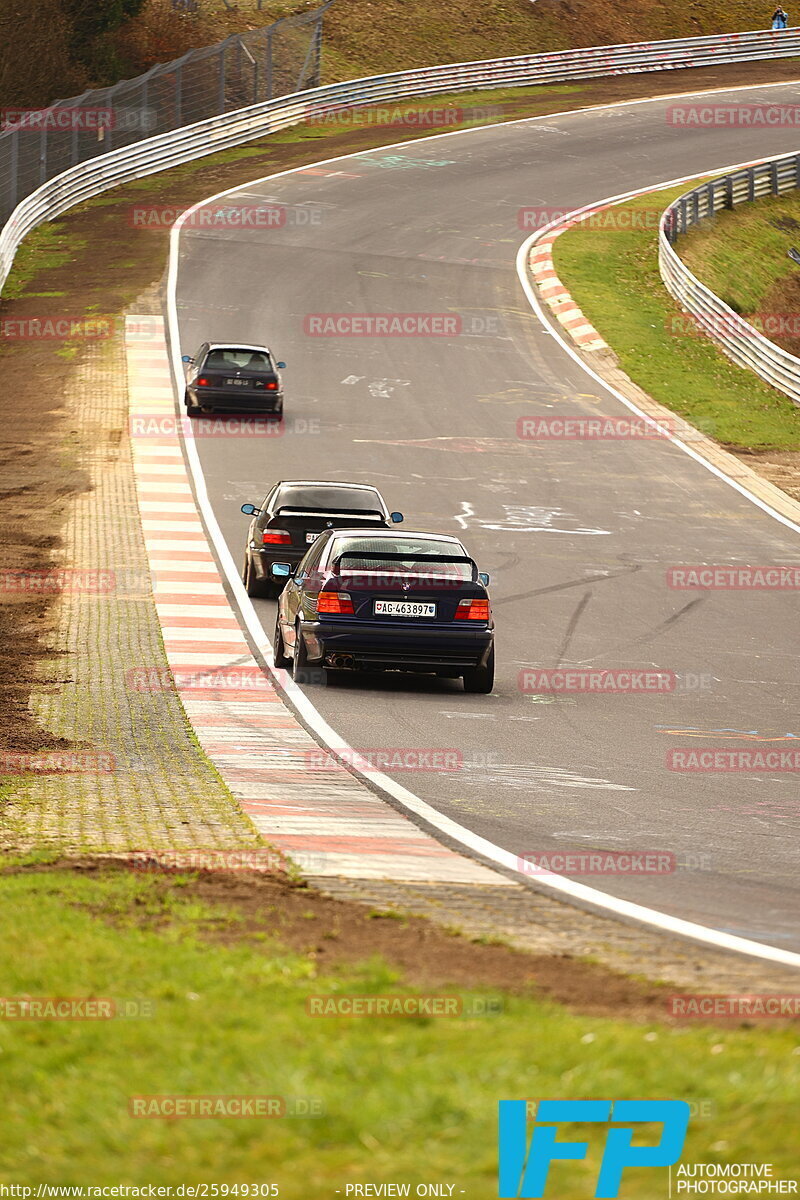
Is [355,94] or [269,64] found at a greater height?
[269,64]

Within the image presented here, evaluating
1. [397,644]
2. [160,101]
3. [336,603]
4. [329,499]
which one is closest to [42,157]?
[160,101]

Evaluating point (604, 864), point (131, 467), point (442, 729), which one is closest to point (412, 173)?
point (131, 467)

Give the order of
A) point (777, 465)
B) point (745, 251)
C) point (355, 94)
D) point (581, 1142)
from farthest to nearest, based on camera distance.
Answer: point (355, 94) → point (745, 251) → point (777, 465) → point (581, 1142)

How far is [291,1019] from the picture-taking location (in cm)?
544

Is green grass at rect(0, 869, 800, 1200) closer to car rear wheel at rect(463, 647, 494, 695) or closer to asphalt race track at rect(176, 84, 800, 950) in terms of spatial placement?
asphalt race track at rect(176, 84, 800, 950)

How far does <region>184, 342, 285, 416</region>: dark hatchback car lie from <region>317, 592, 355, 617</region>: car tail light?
16720mm

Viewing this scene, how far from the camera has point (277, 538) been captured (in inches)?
767

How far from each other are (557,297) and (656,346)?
14.9 ft

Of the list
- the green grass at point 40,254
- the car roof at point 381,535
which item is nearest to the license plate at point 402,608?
the car roof at point 381,535

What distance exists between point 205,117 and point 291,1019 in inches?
2259

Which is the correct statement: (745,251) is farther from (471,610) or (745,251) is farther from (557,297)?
(471,610)

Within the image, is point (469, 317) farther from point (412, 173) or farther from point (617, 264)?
point (412, 173)

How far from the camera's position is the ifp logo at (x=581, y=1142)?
419cm

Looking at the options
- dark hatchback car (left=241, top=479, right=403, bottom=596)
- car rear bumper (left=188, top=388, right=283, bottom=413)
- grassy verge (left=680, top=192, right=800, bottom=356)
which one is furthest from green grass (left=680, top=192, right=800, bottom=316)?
dark hatchback car (left=241, top=479, right=403, bottom=596)
